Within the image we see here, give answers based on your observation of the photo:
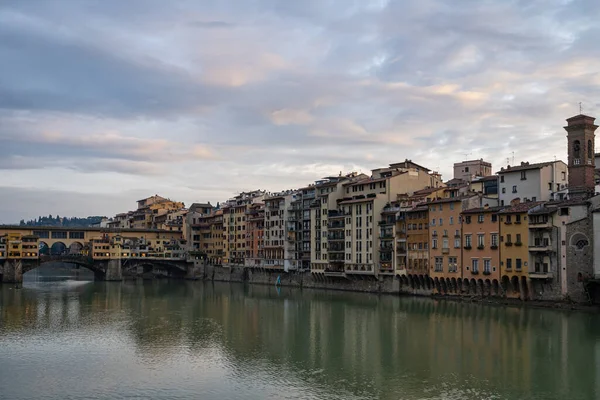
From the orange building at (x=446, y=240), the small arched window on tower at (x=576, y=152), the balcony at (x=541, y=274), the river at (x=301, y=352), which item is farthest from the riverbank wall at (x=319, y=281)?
the small arched window on tower at (x=576, y=152)

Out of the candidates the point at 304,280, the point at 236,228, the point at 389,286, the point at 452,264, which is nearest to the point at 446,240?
the point at 452,264

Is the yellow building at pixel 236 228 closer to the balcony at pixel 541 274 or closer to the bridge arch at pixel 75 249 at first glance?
the bridge arch at pixel 75 249

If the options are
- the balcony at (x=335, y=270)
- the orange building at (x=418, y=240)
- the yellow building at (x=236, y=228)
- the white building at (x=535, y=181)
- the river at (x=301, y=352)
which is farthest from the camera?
the yellow building at (x=236, y=228)

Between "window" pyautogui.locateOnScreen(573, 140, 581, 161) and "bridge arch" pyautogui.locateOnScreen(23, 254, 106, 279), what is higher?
"window" pyautogui.locateOnScreen(573, 140, 581, 161)

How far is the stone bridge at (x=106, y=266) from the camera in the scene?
93.1 m

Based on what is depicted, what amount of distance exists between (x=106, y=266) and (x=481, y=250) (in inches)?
2581

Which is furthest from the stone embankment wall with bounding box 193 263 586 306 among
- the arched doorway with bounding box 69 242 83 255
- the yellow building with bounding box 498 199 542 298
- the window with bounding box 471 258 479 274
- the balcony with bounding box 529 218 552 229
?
the arched doorway with bounding box 69 242 83 255

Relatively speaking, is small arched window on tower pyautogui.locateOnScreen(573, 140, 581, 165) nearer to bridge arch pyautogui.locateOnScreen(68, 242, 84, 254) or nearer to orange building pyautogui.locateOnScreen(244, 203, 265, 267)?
orange building pyautogui.locateOnScreen(244, 203, 265, 267)

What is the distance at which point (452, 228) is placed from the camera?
61406mm

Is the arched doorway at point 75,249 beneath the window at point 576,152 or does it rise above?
beneath

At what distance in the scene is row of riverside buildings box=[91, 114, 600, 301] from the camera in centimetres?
5162

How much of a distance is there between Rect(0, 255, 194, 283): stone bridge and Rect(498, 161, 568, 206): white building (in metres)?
63.4

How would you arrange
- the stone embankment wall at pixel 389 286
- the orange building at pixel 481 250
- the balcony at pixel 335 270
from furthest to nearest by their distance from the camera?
the balcony at pixel 335 270
the orange building at pixel 481 250
the stone embankment wall at pixel 389 286

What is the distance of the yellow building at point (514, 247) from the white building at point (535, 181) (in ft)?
12.1
